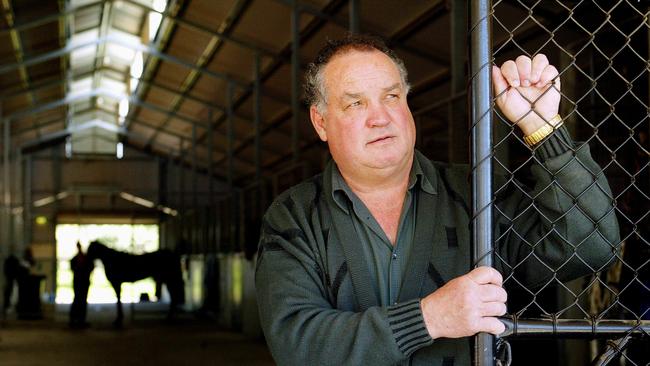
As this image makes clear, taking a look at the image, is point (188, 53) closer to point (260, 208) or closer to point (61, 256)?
point (260, 208)

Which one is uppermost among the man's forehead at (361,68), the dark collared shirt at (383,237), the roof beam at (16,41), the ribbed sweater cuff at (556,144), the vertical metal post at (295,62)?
the roof beam at (16,41)

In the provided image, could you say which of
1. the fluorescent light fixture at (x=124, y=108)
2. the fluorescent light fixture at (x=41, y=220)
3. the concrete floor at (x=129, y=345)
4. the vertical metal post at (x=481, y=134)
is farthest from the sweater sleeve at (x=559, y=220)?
the fluorescent light fixture at (x=41, y=220)

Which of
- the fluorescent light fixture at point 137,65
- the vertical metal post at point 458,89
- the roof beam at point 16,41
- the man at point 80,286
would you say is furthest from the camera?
the fluorescent light fixture at point 137,65

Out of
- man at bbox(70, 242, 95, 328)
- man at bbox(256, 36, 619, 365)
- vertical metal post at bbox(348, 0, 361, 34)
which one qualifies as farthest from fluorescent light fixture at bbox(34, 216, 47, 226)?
man at bbox(256, 36, 619, 365)

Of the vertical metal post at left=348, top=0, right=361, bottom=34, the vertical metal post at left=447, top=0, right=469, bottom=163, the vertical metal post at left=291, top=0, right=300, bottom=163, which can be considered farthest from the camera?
the vertical metal post at left=291, top=0, right=300, bottom=163

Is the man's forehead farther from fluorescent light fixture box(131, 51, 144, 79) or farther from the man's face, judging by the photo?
fluorescent light fixture box(131, 51, 144, 79)

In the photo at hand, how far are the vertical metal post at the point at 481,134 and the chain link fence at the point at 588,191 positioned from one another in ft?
0.05

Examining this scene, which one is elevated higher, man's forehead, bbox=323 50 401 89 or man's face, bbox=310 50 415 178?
man's forehead, bbox=323 50 401 89

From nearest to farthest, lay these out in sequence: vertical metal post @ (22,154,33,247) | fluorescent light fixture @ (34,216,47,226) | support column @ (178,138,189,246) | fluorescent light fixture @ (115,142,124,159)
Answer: support column @ (178,138,189,246) → vertical metal post @ (22,154,33,247) → fluorescent light fixture @ (34,216,47,226) → fluorescent light fixture @ (115,142,124,159)

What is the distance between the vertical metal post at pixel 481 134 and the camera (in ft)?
5.43

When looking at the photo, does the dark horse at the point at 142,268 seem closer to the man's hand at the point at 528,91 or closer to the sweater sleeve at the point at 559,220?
the sweater sleeve at the point at 559,220

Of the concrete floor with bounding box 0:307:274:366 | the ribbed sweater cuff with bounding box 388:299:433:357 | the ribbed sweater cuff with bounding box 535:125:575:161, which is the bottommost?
the concrete floor with bounding box 0:307:274:366

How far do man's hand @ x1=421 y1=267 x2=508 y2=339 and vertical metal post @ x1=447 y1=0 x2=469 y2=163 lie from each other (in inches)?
143

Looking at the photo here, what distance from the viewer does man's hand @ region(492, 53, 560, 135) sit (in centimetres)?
170
